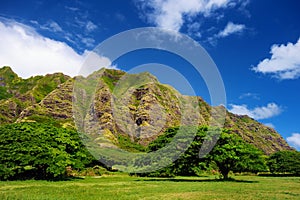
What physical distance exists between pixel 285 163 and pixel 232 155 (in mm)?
53629

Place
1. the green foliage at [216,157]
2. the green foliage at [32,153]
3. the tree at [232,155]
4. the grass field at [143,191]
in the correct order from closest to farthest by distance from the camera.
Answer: the grass field at [143,191], the green foliage at [32,153], the tree at [232,155], the green foliage at [216,157]

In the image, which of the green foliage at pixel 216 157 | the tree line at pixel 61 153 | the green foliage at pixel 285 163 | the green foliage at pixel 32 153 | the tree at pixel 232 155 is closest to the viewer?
the green foliage at pixel 32 153

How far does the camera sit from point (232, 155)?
4456 cm

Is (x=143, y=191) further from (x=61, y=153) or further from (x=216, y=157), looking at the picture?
(x=61, y=153)

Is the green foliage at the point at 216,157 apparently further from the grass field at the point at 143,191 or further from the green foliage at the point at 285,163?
the green foliage at the point at 285,163

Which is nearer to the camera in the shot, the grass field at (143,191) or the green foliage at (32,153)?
the grass field at (143,191)

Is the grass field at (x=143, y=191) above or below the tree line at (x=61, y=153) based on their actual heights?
below

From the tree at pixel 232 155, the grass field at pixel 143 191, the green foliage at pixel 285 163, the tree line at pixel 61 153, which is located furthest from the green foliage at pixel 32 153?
the green foliage at pixel 285 163

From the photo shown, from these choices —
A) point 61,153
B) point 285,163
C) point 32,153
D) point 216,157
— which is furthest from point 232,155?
point 285,163

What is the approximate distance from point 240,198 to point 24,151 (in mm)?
33210

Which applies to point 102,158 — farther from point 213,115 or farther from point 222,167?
point 213,115

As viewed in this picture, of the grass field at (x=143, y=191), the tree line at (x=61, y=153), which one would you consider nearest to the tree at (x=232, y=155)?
the tree line at (x=61, y=153)

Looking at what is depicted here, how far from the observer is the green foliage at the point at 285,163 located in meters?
86.2

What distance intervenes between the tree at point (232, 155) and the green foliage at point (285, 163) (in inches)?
1735
